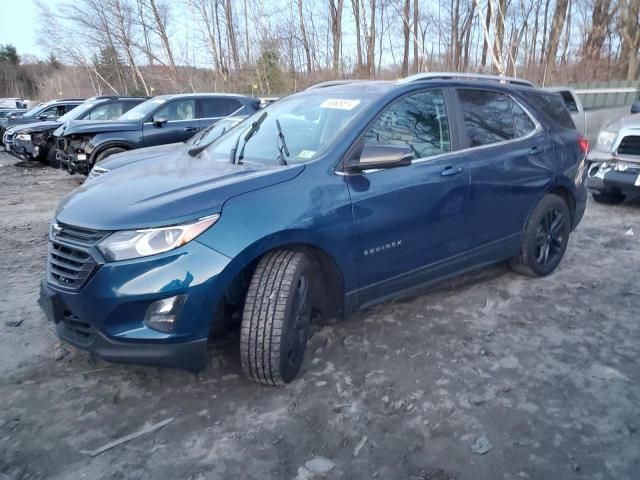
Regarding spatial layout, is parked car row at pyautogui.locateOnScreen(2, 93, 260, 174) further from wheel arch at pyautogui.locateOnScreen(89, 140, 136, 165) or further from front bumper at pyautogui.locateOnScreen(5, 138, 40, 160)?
front bumper at pyautogui.locateOnScreen(5, 138, 40, 160)

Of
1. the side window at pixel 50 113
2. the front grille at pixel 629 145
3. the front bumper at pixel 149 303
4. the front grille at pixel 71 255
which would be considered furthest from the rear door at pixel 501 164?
the side window at pixel 50 113

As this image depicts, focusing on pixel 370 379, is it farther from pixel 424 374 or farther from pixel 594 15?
pixel 594 15

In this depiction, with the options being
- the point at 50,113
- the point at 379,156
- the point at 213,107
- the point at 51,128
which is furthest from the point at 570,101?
the point at 50,113

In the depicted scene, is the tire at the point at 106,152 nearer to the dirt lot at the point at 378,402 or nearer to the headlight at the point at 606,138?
the dirt lot at the point at 378,402

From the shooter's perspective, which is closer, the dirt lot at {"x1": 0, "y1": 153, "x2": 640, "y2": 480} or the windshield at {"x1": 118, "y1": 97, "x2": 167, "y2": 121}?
the dirt lot at {"x1": 0, "y1": 153, "x2": 640, "y2": 480}

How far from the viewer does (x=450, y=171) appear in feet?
11.1

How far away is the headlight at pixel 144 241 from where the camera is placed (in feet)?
7.70

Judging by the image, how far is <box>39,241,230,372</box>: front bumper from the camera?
2.32 meters

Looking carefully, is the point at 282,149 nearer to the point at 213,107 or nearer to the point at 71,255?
the point at 71,255

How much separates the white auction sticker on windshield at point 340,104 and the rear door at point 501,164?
90 centimetres

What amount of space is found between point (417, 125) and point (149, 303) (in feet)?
7.05

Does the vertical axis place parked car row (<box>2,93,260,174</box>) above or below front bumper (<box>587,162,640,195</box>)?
above

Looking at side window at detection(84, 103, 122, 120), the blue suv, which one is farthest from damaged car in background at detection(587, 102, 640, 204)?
side window at detection(84, 103, 122, 120)

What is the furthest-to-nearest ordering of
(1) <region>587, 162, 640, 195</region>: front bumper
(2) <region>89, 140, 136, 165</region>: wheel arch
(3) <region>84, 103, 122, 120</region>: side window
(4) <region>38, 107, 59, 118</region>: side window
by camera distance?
(4) <region>38, 107, 59, 118</region>: side window, (3) <region>84, 103, 122, 120</region>: side window, (2) <region>89, 140, 136, 165</region>: wheel arch, (1) <region>587, 162, 640, 195</region>: front bumper
